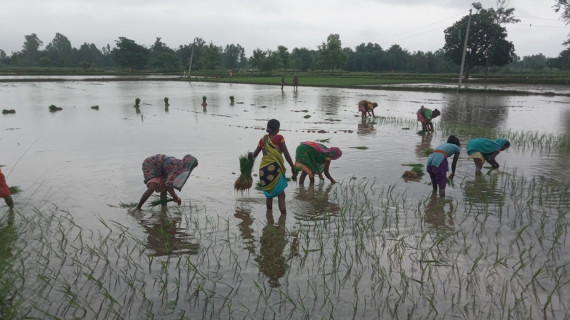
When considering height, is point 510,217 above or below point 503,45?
below

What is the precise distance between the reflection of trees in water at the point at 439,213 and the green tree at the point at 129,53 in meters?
90.3

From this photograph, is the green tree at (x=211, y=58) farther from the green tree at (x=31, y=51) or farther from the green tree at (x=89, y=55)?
the green tree at (x=31, y=51)

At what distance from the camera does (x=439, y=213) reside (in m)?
6.34

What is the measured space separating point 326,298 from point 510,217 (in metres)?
3.72

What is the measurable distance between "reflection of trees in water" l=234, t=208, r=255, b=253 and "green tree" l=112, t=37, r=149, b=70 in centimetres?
Result: 8949

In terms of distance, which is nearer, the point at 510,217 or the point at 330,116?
the point at 510,217

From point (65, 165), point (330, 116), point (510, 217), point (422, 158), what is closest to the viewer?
point (510, 217)

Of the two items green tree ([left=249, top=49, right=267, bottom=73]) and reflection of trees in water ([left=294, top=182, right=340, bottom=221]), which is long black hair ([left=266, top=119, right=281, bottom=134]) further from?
green tree ([left=249, top=49, right=267, bottom=73])

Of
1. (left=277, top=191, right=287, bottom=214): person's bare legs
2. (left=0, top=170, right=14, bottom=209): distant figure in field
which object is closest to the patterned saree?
(left=277, top=191, right=287, bottom=214): person's bare legs

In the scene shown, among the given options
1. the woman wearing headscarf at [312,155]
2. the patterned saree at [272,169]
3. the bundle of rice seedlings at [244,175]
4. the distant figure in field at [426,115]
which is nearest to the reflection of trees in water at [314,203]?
the woman wearing headscarf at [312,155]

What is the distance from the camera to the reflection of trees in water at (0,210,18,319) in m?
3.49

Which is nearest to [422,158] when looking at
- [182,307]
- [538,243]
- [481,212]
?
[481,212]

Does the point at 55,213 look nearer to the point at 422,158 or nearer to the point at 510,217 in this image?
the point at 510,217

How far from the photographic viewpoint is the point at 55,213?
20.1 feet
